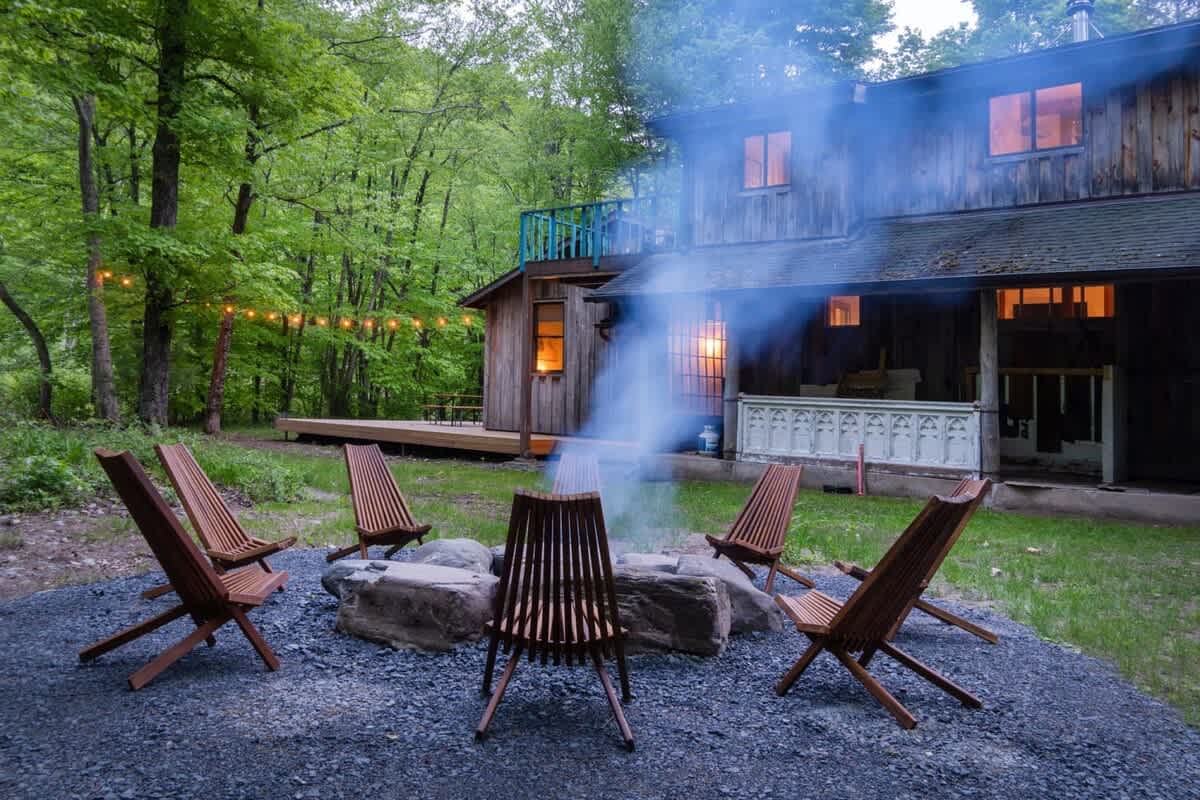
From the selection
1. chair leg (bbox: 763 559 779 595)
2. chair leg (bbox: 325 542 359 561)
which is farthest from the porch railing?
chair leg (bbox: 763 559 779 595)

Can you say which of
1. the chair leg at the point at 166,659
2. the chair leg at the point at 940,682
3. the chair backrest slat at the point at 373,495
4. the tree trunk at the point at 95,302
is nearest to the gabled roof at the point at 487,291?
the tree trunk at the point at 95,302

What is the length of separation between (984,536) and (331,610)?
6.80m

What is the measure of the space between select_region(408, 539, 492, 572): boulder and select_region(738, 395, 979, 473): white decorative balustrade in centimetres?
753

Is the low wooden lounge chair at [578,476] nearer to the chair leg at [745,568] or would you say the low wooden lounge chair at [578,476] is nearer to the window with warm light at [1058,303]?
the chair leg at [745,568]

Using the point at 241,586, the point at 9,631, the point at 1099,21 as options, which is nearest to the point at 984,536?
the point at 241,586

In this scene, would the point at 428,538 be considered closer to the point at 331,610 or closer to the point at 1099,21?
the point at 331,610

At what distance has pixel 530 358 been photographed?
51.1 ft

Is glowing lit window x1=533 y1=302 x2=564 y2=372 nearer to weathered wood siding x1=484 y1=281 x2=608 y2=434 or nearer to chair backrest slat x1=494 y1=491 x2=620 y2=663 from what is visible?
weathered wood siding x1=484 y1=281 x2=608 y2=434

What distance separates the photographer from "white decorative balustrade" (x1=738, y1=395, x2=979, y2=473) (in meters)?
10.9

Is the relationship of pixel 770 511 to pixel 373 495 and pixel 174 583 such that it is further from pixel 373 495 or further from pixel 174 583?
pixel 174 583

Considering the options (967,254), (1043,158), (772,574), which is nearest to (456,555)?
(772,574)

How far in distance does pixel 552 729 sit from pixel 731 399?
9.95 metres

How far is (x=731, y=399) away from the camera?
13.1 m

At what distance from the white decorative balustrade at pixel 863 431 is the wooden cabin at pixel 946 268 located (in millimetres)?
30
